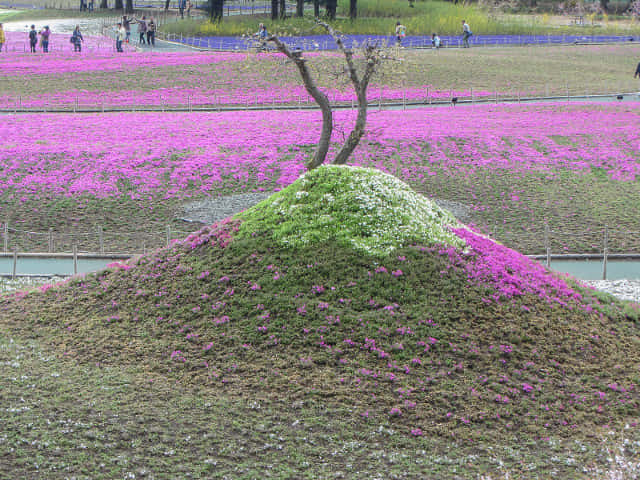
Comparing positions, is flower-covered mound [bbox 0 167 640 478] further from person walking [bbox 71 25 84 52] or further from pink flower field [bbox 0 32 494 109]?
person walking [bbox 71 25 84 52]

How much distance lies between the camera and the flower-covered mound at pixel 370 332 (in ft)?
43.5

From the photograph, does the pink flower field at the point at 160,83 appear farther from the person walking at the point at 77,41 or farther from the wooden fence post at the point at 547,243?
the wooden fence post at the point at 547,243

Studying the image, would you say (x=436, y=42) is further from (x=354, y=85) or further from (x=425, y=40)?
(x=354, y=85)

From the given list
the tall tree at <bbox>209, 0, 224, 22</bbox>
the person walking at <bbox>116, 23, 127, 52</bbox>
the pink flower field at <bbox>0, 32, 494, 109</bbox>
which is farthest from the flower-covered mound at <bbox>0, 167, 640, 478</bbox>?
the tall tree at <bbox>209, 0, 224, 22</bbox>

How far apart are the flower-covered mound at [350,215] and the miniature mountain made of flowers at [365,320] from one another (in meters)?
→ 0.04

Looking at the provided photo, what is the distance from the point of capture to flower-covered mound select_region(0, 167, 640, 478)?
1325cm

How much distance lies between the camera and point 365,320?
15297 millimetres

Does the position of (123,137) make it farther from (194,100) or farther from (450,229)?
(450,229)

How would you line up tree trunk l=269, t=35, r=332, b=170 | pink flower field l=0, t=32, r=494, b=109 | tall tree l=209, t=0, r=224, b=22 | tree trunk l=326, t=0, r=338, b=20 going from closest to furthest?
tree trunk l=269, t=35, r=332, b=170, pink flower field l=0, t=32, r=494, b=109, tall tree l=209, t=0, r=224, b=22, tree trunk l=326, t=0, r=338, b=20

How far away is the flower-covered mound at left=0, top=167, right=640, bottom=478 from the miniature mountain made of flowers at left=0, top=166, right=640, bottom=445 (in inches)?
1.3

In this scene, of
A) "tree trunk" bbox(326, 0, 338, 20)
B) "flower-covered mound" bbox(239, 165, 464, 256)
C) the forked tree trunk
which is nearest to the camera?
"flower-covered mound" bbox(239, 165, 464, 256)

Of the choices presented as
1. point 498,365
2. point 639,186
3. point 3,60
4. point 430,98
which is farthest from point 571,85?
point 498,365

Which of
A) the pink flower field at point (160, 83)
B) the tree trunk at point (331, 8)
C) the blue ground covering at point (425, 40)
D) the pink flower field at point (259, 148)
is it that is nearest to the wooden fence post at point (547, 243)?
the pink flower field at point (259, 148)

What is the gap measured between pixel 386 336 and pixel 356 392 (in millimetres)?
1597
